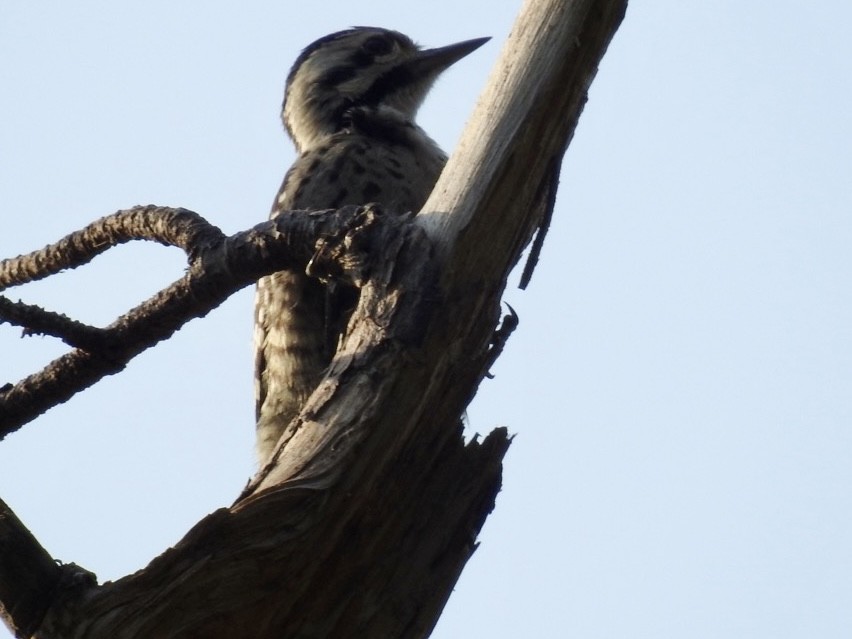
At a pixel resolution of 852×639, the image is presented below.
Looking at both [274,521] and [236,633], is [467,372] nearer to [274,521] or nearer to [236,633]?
[274,521]

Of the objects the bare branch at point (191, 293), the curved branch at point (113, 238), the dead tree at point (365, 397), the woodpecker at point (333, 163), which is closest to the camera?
the dead tree at point (365, 397)

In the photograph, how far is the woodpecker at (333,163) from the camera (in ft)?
19.1

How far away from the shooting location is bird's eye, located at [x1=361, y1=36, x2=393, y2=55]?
7.63m

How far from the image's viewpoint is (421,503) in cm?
401

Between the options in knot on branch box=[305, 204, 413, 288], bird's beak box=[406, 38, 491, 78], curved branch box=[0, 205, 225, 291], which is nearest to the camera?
knot on branch box=[305, 204, 413, 288]

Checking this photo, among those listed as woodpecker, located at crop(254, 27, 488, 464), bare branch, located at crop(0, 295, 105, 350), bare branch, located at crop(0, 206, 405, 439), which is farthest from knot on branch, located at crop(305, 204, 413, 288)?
woodpecker, located at crop(254, 27, 488, 464)

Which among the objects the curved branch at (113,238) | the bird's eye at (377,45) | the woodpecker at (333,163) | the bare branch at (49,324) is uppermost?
the bird's eye at (377,45)

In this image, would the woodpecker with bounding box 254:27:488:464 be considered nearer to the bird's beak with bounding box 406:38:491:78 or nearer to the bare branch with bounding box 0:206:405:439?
the bird's beak with bounding box 406:38:491:78

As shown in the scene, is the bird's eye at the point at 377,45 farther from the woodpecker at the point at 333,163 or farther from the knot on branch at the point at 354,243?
the knot on branch at the point at 354,243

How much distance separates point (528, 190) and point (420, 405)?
80cm

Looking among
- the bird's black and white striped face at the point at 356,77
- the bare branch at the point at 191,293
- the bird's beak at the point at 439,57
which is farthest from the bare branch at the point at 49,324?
the bird's beak at the point at 439,57

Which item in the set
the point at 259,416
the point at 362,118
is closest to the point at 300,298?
the point at 259,416

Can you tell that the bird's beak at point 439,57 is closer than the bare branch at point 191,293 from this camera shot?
No

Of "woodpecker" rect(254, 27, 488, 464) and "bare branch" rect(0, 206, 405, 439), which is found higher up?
"woodpecker" rect(254, 27, 488, 464)
